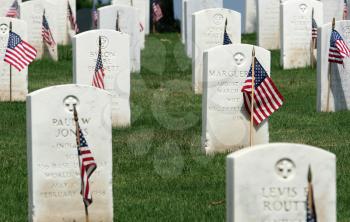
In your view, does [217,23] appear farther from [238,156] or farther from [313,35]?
[238,156]

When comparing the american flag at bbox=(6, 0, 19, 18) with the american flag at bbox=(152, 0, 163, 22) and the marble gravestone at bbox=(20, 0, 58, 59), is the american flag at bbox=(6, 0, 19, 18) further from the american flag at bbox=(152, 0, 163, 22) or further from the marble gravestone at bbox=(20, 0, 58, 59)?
the american flag at bbox=(152, 0, 163, 22)

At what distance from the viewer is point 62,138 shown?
11094mm

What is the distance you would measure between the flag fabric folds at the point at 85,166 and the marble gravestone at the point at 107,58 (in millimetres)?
5899

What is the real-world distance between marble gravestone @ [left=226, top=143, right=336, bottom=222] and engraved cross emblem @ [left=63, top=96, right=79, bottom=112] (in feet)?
7.94

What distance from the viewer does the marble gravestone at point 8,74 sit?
63.4ft

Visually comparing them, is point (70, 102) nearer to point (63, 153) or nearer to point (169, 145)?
point (63, 153)

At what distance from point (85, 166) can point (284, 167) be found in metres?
2.42

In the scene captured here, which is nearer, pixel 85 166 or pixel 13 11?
pixel 85 166

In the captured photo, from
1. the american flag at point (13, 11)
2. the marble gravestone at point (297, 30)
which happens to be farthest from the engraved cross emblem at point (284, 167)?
the american flag at point (13, 11)

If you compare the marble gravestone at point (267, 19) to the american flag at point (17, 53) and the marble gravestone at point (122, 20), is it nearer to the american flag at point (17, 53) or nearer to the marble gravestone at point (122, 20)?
the marble gravestone at point (122, 20)

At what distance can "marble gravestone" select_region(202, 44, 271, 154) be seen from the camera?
48.1ft

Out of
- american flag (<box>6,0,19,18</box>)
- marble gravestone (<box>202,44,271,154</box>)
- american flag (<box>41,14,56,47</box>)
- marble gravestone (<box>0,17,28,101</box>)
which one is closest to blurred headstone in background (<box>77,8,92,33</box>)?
american flag (<box>6,0,19,18</box>)

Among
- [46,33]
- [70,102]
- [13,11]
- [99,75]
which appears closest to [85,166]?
[70,102]

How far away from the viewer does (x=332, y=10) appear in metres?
27.3
